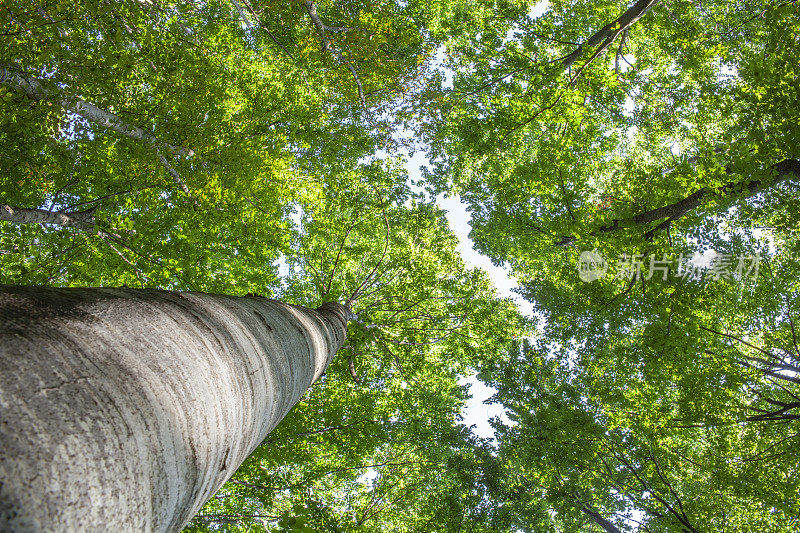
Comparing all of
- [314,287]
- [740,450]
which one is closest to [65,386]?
[314,287]

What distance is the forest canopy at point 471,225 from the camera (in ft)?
15.7

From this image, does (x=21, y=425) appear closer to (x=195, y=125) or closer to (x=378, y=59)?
(x=195, y=125)

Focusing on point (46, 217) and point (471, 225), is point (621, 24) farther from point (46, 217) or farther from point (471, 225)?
point (46, 217)

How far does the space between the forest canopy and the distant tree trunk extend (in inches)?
125

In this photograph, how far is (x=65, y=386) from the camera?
2.64 feet

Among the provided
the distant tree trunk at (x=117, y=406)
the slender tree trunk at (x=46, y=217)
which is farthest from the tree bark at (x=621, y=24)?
the slender tree trunk at (x=46, y=217)

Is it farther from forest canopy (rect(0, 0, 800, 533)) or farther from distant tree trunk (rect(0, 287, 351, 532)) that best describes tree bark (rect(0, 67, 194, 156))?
distant tree trunk (rect(0, 287, 351, 532))

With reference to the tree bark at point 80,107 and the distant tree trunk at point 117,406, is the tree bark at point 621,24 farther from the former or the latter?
the distant tree trunk at point 117,406

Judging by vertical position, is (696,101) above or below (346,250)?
above

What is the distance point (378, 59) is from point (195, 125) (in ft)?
16.9

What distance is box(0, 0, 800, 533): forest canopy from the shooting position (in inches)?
189

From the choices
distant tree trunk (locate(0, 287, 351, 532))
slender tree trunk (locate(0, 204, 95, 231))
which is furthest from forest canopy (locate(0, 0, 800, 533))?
distant tree trunk (locate(0, 287, 351, 532))

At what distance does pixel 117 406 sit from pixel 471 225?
1061cm

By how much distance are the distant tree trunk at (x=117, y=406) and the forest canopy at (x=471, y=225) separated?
3.18 meters
